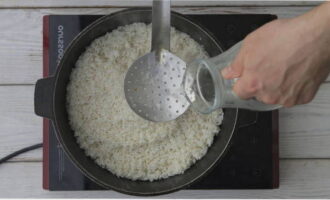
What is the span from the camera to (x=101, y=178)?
34.1 inches

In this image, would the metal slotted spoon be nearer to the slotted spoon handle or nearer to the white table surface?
the slotted spoon handle

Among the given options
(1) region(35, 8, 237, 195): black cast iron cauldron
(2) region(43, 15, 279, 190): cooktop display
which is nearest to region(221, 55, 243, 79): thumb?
(1) region(35, 8, 237, 195): black cast iron cauldron

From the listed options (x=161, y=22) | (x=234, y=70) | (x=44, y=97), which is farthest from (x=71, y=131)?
(x=234, y=70)

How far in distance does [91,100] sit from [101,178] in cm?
16

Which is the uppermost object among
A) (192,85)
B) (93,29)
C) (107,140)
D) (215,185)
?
(93,29)

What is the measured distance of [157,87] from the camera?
35.1 inches

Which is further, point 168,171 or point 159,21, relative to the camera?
point 168,171

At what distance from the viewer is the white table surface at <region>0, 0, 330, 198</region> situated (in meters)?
1.01

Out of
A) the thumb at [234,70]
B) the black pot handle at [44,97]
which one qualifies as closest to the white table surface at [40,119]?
the black pot handle at [44,97]

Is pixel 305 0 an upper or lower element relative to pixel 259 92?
upper

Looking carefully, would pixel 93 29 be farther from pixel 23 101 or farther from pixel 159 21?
A: pixel 23 101

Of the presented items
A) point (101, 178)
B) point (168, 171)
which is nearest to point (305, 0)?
point (168, 171)

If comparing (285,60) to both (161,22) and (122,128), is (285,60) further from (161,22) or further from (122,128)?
(122,128)

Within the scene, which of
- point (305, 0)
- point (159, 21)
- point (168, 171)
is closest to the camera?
point (159, 21)
